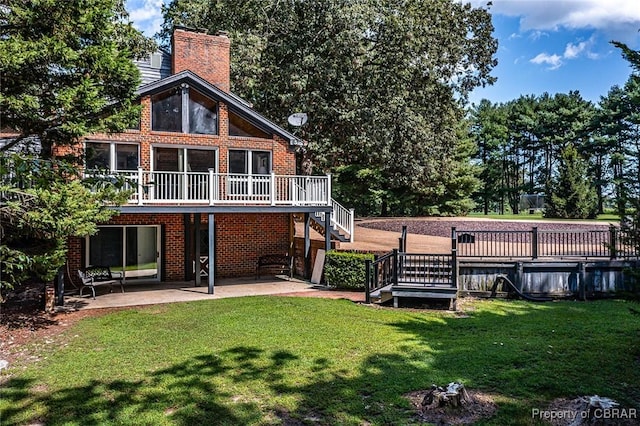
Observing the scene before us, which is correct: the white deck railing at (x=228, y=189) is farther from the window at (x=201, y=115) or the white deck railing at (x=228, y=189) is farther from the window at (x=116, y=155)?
the window at (x=201, y=115)

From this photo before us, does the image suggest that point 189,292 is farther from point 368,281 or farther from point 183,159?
point 368,281

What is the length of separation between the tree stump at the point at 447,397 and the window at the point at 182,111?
12.3 metres

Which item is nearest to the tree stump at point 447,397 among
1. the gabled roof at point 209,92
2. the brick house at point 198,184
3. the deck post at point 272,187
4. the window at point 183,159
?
the brick house at point 198,184

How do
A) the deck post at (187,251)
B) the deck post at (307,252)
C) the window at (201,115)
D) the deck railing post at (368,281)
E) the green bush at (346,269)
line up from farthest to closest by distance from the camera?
the deck post at (307,252) → the deck post at (187,251) → the window at (201,115) → the green bush at (346,269) → the deck railing post at (368,281)

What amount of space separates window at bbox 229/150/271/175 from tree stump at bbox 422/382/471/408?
39.5ft

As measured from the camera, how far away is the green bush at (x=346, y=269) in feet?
43.7

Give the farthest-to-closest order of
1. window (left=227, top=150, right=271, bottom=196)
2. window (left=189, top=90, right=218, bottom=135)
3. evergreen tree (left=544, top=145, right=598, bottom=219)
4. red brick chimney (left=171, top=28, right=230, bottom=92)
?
1. evergreen tree (left=544, top=145, right=598, bottom=219)
2. red brick chimney (left=171, top=28, right=230, bottom=92)
3. window (left=189, top=90, right=218, bottom=135)
4. window (left=227, top=150, right=271, bottom=196)

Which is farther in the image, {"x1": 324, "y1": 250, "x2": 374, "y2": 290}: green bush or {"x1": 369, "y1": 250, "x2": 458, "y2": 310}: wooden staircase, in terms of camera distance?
{"x1": 324, "y1": 250, "x2": 374, "y2": 290}: green bush

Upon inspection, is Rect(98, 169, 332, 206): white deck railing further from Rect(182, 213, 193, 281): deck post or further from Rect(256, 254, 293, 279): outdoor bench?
Rect(256, 254, 293, 279): outdoor bench

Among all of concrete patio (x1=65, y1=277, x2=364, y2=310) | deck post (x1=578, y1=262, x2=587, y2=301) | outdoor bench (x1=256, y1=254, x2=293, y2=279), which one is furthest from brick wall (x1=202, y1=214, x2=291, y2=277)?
deck post (x1=578, y1=262, x2=587, y2=301)

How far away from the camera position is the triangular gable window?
1557 centimetres

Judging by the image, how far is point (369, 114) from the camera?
19812 mm

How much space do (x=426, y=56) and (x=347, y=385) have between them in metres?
18.5

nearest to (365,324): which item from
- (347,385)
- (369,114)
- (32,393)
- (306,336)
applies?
(306,336)
